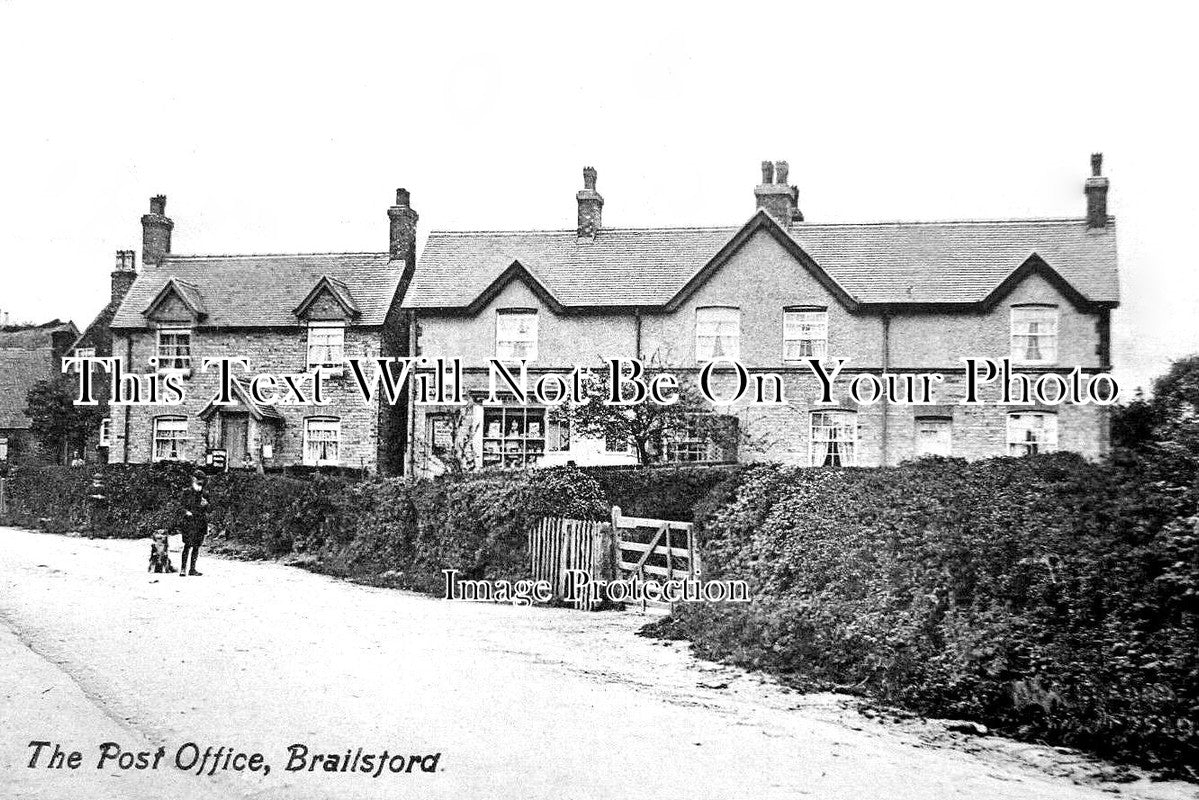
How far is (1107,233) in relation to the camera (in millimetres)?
33031

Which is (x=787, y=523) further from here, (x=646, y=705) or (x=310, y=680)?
(x=310, y=680)

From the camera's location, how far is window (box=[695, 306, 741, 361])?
3359 cm

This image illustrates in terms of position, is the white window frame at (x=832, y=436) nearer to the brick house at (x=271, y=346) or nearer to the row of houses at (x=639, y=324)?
the row of houses at (x=639, y=324)

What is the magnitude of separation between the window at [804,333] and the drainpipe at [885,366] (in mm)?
1785

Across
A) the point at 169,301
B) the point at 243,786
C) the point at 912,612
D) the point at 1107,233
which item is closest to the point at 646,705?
the point at 912,612

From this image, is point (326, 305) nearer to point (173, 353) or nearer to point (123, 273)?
point (173, 353)

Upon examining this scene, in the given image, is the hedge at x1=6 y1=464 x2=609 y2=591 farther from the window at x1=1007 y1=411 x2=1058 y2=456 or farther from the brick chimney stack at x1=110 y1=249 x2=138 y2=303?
the window at x1=1007 y1=411 x2=1058 y2=456

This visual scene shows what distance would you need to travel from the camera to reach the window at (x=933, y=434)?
3198 centimetres

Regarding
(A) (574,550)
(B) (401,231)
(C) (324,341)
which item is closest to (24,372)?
(C) (324,341)

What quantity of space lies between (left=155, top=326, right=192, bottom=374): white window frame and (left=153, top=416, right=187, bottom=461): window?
192cm

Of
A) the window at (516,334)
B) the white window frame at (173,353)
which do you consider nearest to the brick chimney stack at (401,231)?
the window at (516,334)

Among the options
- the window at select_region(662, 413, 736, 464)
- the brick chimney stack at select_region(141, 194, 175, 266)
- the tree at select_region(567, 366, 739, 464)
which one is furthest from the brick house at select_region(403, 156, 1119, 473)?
the brick chimney stack at select_region(141, 194, 175, 266)

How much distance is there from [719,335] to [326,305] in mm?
13960

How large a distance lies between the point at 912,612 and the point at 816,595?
6.14 feet
